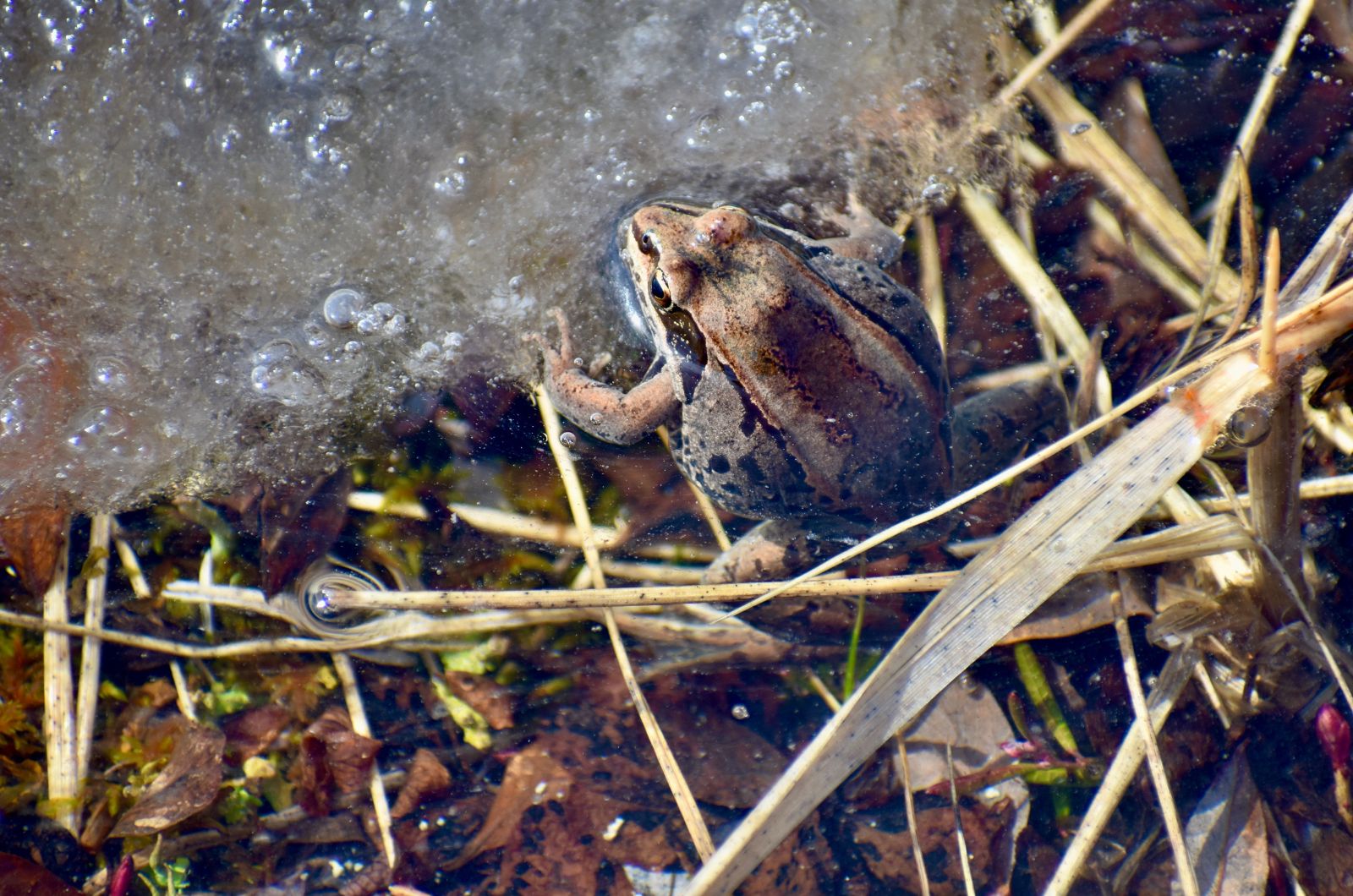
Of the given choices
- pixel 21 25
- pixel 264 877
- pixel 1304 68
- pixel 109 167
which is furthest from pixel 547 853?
pixel 1304 68

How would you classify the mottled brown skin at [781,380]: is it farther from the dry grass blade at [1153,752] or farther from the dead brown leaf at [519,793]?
the dead brown leaf at [519,793]

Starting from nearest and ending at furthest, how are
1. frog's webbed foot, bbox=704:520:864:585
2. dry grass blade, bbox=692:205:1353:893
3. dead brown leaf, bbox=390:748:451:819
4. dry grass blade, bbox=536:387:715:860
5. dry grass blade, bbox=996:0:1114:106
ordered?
dry grass blade, bbox=692:205:1353:893, dry grass blade, bbox=536:387:715:860, frog's webbed foot, bbox=704:520:864:585, dead brown leaf, bbox=390:748:451:819, dry grass blade, bbox=996:0:1114:106

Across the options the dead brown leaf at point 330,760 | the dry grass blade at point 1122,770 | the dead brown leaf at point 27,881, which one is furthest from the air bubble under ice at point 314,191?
the dry grass blade at point 1122,770

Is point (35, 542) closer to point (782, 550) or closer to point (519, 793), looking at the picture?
point (519, 793)

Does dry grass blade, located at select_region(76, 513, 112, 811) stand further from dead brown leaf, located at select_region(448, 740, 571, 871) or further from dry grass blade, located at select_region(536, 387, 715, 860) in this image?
dry grass blade, located at select_region(536, 387, 715, 860)

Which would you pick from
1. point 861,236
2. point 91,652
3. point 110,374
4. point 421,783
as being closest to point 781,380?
point 861,236

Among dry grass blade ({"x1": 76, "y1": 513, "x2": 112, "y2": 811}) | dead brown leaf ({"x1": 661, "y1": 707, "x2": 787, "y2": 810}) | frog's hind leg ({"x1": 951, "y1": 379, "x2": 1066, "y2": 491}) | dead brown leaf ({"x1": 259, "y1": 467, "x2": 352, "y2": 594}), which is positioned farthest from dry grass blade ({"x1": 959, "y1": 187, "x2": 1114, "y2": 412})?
dry grass blade ({"x1": 76, "y1": 513, "x2": 112, "y2": 811})
